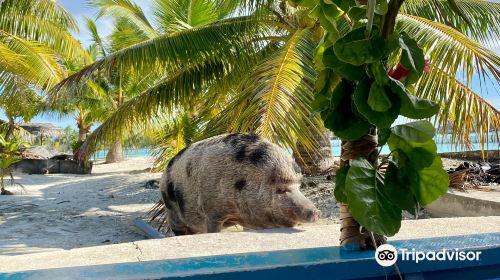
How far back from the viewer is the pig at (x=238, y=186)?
3611mm

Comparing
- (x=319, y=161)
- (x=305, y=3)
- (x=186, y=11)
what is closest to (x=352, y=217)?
(x=305, y=3)

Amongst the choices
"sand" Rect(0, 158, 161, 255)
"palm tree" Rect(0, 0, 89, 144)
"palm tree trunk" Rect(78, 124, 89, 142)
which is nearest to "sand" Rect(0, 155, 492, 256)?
"sand" Rect(0, 158, 161, 255)

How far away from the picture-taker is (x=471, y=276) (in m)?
1.32

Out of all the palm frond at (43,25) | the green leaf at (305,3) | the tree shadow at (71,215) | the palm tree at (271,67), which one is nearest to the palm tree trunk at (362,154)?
the green leaf at (305,3)

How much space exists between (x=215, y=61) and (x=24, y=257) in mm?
6994

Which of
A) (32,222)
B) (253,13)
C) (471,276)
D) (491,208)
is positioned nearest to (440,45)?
(491,208)

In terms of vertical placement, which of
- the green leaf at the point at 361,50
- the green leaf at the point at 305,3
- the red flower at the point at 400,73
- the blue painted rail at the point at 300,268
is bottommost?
the blue painted rail at the point at 300,268

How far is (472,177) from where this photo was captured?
7.91 m

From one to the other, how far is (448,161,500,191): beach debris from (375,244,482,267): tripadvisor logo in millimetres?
5703

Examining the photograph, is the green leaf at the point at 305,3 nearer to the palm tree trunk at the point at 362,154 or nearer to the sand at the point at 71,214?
the palm tree trunk at the point at 362,154

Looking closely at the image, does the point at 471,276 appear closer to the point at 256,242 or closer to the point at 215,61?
the point at 256,242

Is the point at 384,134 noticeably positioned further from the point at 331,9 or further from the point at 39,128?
the point at 39,128

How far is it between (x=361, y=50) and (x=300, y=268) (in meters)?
0.57

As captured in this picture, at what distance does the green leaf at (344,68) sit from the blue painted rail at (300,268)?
48 centimetres
